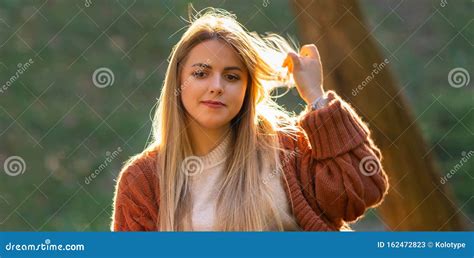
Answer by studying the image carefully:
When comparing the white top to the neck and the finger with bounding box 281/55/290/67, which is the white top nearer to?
the neck

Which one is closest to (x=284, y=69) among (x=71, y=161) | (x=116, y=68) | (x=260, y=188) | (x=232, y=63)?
(x=232, y=63)

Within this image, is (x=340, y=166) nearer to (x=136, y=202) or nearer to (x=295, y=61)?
→ (x=295, y=61)

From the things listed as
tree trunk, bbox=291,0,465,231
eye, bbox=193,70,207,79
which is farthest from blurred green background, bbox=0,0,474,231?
eye, bbox=193,70,207,79

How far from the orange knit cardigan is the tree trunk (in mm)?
858

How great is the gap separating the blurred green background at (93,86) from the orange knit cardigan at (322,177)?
3408mm

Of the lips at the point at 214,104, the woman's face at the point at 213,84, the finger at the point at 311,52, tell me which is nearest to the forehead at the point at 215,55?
the woman's face at the point at 213,84

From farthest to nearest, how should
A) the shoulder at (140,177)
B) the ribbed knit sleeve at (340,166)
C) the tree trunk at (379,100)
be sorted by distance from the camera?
the tree trunk at (379,100) → the shoulder at (140,177) → the ribbed knit sleeve at (340,166)

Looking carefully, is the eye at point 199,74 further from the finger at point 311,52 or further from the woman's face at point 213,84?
the finger at point 311,52

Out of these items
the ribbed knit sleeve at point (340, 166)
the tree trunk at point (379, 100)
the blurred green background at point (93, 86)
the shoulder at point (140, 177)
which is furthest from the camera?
the blurred green background at point (93, 86)

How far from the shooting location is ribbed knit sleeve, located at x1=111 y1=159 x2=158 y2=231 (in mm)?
3664

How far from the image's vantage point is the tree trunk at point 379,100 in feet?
14.8

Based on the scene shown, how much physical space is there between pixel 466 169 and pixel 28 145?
3.45 m

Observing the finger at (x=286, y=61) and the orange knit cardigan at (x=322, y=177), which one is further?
the finger at (x=286, y=61)

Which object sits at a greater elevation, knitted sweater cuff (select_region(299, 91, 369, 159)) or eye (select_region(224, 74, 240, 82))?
knitted sweater cuff (select_region(299, 91, 369, 159))
